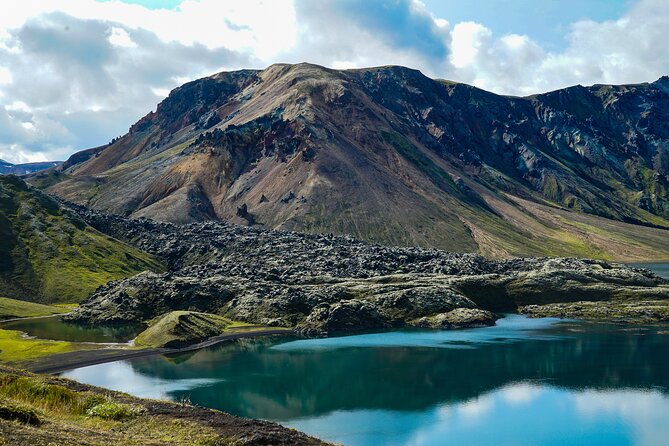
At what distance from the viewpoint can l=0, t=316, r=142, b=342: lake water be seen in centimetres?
14725

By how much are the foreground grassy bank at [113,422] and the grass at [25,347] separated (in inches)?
3193

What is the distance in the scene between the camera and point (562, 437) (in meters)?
77.9

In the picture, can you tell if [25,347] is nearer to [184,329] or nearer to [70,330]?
[70,330]

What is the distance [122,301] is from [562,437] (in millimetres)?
142953

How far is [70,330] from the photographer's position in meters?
157

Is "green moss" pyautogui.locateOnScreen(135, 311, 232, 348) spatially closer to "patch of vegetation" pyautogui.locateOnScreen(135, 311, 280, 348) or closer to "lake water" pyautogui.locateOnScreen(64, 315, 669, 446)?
"patch of vegetation" pyautogui.locateOnScreen(135, 311, 280, 348)

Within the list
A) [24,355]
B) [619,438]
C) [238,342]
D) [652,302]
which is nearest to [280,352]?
[238,342]

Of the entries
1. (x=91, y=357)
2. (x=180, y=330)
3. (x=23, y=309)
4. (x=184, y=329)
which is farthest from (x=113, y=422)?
(x=23, y=309)

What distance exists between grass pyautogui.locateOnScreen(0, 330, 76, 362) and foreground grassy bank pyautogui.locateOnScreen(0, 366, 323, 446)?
8110 centimetres

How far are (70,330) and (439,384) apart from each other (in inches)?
4080

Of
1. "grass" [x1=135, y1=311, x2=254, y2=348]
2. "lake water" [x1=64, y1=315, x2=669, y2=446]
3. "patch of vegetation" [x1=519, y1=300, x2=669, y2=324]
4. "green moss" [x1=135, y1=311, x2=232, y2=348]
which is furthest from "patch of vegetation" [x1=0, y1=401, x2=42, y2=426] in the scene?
"patch of vegetation" [x1=519, y1=300, x2=669, y2=324]

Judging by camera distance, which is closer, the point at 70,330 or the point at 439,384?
the point at 439,384

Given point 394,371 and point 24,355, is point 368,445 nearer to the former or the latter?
point 394,371

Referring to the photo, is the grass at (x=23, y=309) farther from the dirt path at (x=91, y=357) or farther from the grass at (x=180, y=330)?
the dirt path at (x=91, y=357)
